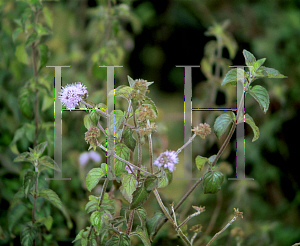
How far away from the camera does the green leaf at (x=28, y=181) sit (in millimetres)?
501

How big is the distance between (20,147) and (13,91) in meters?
0.17

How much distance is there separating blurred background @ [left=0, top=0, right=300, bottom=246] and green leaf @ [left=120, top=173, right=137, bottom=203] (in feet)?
0.85

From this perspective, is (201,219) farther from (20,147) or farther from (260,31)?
(260,31)

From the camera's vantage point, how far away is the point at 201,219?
3.12 ft

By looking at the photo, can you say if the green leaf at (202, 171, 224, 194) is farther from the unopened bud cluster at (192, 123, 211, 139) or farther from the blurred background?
the blurred background

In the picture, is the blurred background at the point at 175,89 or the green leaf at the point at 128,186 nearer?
the green leaf at the point at 128,186

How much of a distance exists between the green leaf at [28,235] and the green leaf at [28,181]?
8cm

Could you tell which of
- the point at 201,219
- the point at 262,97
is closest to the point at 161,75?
the point at 201,219

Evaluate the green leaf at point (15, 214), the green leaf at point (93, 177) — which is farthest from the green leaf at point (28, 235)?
the green leaf at point (93, 177)

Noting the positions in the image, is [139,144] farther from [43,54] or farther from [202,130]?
[43,54]

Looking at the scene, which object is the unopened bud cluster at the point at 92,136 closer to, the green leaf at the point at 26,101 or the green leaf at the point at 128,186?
the green leaf at the point at 128,186

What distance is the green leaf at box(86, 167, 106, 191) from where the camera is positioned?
1.45 feet

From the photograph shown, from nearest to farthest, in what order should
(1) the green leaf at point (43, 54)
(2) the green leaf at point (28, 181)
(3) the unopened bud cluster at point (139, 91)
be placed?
1. (3) the unopened bud cluster at point (139, 91)
2. (2) the green leaf at point (28, 181)
3. (1) the green leaf at point (43, 54)

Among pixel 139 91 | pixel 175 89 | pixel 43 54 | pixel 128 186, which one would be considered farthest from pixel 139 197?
pixel 175 89
